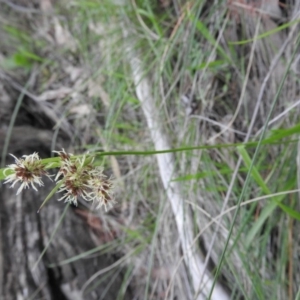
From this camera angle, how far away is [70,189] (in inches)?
17.6

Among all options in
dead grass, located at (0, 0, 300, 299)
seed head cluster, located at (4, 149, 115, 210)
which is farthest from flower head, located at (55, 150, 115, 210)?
dead grass, located at (0, 0, 300, 299)

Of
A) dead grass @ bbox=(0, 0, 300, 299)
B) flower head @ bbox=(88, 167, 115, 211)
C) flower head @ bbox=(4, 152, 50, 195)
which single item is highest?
dead grass @ bbox=(0, 0, 300, 299)

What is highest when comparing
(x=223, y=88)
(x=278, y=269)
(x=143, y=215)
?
(x=223, y=88)

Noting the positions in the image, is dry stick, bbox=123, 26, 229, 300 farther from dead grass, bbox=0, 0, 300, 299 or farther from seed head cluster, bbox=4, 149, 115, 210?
seed head cluster, bbox=4, 149, 115, 210

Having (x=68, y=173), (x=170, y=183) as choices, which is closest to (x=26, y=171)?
(x=68, y=173)

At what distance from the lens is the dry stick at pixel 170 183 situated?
92cm

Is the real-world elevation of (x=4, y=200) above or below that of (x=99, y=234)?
above

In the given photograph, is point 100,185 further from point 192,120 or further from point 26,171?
point 192,120

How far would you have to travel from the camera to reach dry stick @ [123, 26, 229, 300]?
3.02 feet

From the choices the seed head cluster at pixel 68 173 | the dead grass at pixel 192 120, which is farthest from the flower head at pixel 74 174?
the dead grass at pixel 192 120

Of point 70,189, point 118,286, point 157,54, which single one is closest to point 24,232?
point 118,286

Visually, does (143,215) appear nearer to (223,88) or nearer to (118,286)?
(118,286)

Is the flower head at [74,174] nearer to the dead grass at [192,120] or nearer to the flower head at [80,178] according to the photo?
the flower head at [80,178]

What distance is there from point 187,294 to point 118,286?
0.75 ft
